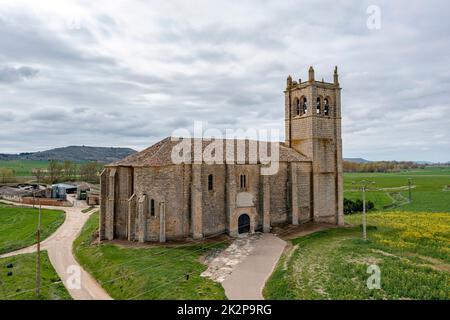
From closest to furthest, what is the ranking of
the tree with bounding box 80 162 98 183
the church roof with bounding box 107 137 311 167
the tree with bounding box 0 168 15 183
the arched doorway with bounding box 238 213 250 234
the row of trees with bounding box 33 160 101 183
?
1. the church roof with bounding box 107 137 311 167
2. the arched doorway with bounding box 238 213 250 234
3. the row of trees with bounding box 33 160 101 183
4. the tree with bounding box 0 168 15 183
5. the tree with bounding box 80 162 98 183

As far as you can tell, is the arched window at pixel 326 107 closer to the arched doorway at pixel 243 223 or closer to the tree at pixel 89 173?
the arched doorway at pixel 243 223

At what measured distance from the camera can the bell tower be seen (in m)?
37.0

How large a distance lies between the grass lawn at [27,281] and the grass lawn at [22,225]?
6.71m

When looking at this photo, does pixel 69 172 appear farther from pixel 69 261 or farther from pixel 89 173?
pixel 69 261

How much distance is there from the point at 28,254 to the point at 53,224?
1456 cm

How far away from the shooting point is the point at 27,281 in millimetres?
22203

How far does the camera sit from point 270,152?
115 ft

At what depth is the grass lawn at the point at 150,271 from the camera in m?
19.0

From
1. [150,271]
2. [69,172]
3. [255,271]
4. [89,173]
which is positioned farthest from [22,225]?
[69,172]

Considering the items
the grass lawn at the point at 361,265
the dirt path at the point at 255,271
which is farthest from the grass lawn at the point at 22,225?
the grass lawn at the point at 361,265

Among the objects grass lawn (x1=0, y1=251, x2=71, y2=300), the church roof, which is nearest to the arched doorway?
the church roof

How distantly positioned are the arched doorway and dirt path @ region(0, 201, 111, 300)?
1353 centimetres

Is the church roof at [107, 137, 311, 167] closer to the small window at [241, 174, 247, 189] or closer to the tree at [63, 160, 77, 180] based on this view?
the small window at [241, 174, 247, 189]
